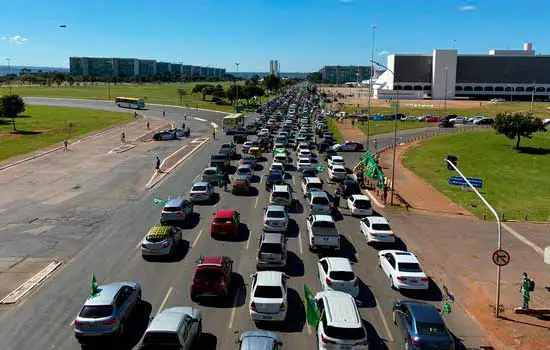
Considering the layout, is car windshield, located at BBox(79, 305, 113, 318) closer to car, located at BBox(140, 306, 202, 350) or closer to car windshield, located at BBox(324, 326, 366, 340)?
car, located at BBox(140, 306, 202, 350)

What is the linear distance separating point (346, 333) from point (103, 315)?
297 inches

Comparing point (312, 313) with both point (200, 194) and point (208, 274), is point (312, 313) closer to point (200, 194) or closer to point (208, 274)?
point (208, 274)

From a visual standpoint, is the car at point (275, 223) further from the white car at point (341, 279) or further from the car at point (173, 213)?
the white car at point (341, 279)

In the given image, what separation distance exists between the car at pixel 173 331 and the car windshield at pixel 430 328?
6843 mm

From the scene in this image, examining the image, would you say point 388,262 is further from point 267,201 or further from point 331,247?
point 267,201

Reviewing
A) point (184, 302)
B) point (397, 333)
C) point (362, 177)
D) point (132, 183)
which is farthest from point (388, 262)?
point (132, 183)

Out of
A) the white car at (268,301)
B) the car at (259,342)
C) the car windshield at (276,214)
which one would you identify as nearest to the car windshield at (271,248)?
the white car at (268,301)

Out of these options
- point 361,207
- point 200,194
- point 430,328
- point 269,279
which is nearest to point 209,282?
point 269,279

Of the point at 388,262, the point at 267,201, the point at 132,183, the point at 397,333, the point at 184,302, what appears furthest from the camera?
the point at 132,183

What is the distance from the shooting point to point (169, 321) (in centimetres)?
1521

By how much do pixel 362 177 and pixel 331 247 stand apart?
1979 centimetres

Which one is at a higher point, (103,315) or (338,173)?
(338,173)

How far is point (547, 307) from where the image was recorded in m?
19.9

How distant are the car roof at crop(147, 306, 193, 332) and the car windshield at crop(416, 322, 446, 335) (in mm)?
7021
